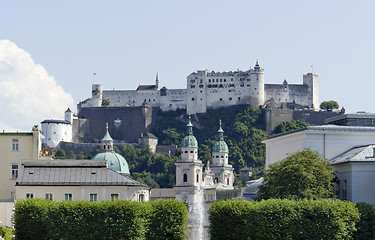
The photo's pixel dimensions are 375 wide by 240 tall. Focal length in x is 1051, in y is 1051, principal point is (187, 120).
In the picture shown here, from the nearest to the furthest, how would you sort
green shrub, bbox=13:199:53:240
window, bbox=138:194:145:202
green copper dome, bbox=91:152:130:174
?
green shrub, bbox=13:199:53:240 → window, bbox=138:194:145:202 → green copper dome, bbox=91:152:130:174

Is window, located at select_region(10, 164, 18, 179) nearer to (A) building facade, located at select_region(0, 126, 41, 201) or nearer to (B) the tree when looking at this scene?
(A) building facade, located at select_region(0, 126, 41, 201)

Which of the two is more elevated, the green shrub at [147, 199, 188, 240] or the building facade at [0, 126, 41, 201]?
the building facade at [0, 126, 41, 201]

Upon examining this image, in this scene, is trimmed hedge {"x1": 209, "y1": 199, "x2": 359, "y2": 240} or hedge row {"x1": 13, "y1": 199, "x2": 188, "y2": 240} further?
hedge row {"x1": 13, "y1": 199, "x2": 188, "y2": 240}

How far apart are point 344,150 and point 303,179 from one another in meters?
8.74

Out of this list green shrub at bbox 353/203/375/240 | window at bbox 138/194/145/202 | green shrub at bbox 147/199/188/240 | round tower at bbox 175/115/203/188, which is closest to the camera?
green shrub at bbox 353/203/375/240

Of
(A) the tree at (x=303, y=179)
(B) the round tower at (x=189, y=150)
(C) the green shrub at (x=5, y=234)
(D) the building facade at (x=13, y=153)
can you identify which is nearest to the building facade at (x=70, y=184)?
(D) the building facade at (x=13, y=153)

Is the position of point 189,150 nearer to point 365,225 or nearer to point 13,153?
point 13,153

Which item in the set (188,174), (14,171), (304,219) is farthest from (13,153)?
(188,174)

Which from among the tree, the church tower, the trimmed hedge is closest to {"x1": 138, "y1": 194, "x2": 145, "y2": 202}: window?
the tree

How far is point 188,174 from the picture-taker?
189125 mm

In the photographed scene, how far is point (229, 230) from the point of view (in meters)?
63.3

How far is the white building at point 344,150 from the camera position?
6662 cm

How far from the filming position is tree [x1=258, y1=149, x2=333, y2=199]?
65000mm

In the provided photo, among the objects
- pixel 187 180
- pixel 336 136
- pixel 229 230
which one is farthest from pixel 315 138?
pixel 187 180
